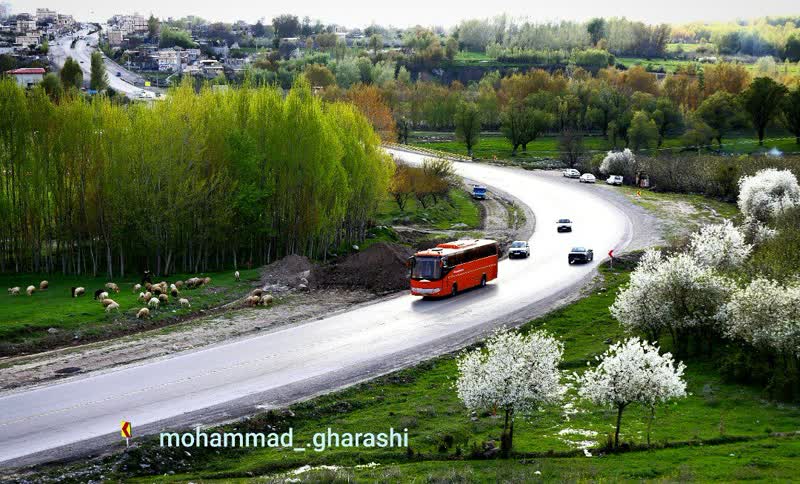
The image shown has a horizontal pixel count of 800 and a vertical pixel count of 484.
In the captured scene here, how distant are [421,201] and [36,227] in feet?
163

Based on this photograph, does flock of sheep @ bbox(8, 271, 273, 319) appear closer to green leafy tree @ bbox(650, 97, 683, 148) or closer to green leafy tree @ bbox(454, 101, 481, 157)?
green leafy tree @ bbox(454, 101, 481, 157)

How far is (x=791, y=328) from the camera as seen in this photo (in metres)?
45.2

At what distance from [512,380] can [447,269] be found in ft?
90.0

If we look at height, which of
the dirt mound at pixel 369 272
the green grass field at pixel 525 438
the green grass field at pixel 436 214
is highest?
the green grass field at pixel 525 438

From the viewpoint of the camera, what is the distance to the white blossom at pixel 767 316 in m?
45.5

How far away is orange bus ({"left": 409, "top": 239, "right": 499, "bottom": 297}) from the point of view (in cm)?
6475

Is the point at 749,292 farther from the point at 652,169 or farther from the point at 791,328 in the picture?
the point at 652,169

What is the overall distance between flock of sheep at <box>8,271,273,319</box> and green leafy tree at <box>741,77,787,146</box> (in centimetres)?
11908

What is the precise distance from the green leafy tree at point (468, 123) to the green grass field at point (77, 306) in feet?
304

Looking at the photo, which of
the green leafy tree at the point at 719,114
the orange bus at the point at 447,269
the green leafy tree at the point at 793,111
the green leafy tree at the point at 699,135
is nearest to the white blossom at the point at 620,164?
the green leafy tree at the point at 699,135

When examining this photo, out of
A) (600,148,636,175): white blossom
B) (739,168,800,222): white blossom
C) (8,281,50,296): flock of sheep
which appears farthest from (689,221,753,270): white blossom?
(600,148,636,175): white blossom

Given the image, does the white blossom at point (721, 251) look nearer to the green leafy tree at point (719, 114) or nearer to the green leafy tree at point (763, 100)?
the green leafy tree at point (763, 100)

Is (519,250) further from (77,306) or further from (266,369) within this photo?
(77,306)

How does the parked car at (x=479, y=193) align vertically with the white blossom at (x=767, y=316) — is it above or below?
below
